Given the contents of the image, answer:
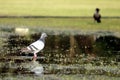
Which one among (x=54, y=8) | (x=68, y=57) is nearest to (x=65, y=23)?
(x=54, y=8)

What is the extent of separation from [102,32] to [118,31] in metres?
1.11

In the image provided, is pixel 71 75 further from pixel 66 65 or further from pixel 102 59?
pixel 102 59

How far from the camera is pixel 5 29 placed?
103 feet

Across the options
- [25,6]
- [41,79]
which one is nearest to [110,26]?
[25,6]

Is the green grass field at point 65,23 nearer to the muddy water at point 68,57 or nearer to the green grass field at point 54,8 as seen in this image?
the green grass field at point 54,8

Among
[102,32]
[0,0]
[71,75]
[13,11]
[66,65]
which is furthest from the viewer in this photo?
[0,0]

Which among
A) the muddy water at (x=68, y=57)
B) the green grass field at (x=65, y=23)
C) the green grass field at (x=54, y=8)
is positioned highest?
the green grass field at (x=54, y=8)

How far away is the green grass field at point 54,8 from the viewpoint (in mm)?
42375

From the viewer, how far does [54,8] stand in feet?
152

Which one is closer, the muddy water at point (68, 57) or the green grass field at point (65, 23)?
the muddy water at point (68, 57)

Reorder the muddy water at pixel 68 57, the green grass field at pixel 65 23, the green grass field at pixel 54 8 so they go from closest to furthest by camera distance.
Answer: the muddy water at pixel 68 57
the green grass field at pixel 65 23
the green grass field at pixel 54 8

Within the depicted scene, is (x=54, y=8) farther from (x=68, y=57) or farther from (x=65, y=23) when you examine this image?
(x=68, y=57)

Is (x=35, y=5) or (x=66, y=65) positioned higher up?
(x=35, y=5)

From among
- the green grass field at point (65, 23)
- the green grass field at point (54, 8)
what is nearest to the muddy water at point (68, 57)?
the green grass field at point (65, 23)
